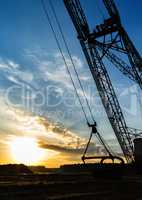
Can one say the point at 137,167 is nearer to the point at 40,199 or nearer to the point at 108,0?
the point at 108,0

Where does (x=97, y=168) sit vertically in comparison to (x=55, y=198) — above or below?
above

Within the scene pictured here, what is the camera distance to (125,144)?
43500 millimetres

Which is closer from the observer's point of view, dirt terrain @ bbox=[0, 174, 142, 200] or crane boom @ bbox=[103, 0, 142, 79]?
dirt terrain @ bbox=[0, 174, 142, 200]

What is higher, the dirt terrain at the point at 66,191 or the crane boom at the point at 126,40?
the crane boom at the point at 126,40

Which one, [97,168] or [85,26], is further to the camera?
[85,26]

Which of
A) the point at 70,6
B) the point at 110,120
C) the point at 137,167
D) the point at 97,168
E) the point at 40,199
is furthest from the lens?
the point at 110,120

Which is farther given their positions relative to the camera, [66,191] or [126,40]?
[126,40]

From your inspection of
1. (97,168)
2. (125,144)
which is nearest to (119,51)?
(125,144)

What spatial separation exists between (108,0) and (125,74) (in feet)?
30.0

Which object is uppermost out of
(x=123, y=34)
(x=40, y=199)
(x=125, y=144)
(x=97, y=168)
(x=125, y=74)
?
(x=123, y=34)

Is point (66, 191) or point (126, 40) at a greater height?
point (126, 40)

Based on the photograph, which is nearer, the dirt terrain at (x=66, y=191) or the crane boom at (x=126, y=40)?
the dirt terrain at (x=66, y=191)

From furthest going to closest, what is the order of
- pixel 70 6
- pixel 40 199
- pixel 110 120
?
pixel 110 120, pixel 70 6, pixel 40 199

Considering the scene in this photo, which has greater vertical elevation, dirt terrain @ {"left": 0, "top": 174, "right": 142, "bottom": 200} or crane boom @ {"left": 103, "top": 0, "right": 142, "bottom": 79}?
crane boom @ {"left": 103, "top": 0, "right": 142, "bottom": 79}
